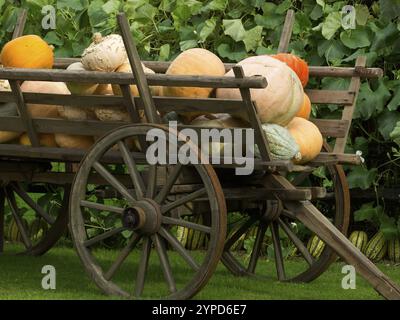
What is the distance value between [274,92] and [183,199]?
23.5 inches

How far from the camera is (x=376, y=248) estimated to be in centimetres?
647

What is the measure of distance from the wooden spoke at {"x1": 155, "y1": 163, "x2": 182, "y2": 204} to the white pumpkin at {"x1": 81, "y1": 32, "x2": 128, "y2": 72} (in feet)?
2.27

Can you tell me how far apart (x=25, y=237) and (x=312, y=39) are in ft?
6.55

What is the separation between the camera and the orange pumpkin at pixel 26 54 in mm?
5387

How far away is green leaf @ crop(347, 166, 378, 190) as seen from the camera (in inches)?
252

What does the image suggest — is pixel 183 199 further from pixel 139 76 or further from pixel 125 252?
pixel 139 76

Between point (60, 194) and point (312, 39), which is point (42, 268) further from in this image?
point (312, 39)

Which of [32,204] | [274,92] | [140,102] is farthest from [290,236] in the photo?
[32,204]

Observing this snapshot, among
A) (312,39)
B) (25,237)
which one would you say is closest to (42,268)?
(25,237)

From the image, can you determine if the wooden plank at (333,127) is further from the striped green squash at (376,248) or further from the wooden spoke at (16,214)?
the wooden spoke at (16,214)

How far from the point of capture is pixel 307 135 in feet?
16.5

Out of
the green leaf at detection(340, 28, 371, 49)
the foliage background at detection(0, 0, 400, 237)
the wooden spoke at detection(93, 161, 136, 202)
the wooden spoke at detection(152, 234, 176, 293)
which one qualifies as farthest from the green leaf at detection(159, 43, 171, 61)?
the wooden spoke at detection(152, 234, 176, 293)

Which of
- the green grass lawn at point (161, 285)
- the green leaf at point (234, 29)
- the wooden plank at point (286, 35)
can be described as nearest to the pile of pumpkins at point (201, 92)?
the wooden plank at point (286, 35)
